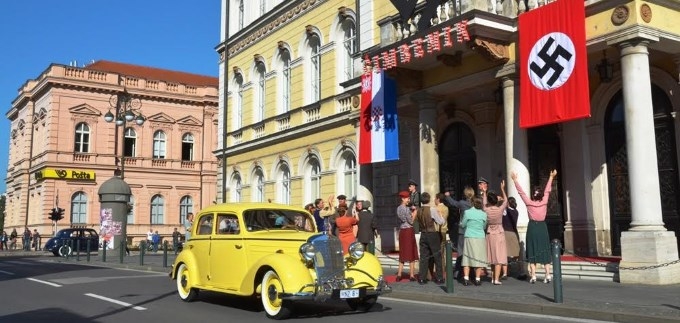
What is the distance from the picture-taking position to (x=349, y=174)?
22812mm

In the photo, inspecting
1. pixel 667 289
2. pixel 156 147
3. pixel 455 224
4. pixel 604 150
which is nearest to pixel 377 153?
pixel 455 224

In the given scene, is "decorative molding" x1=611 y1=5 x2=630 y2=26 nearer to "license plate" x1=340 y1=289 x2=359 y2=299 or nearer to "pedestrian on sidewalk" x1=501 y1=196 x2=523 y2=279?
"pedestrian on sidewalk" x1=501 y1=196 x2=523 y2=279

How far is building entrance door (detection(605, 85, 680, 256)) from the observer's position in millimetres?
14227

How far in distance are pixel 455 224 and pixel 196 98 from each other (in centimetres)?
3726

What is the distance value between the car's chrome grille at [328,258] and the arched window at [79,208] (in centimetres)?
4099

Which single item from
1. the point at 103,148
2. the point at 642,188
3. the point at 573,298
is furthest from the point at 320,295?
the point at 103,148

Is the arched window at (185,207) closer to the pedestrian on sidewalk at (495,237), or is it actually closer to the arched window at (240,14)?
the arched window at (240,14)

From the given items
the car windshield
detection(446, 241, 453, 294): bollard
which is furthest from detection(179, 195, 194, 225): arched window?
detection(446, 241, 453, 294): bollard

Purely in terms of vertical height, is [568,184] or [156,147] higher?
[156,147]

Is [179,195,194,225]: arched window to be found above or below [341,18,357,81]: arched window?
below

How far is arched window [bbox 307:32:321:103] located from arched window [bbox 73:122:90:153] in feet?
91.6

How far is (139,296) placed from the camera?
11906 millimetres

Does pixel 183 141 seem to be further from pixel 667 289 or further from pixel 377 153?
pixel 667 289

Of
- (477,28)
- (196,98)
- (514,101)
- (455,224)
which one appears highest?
(196,98)
